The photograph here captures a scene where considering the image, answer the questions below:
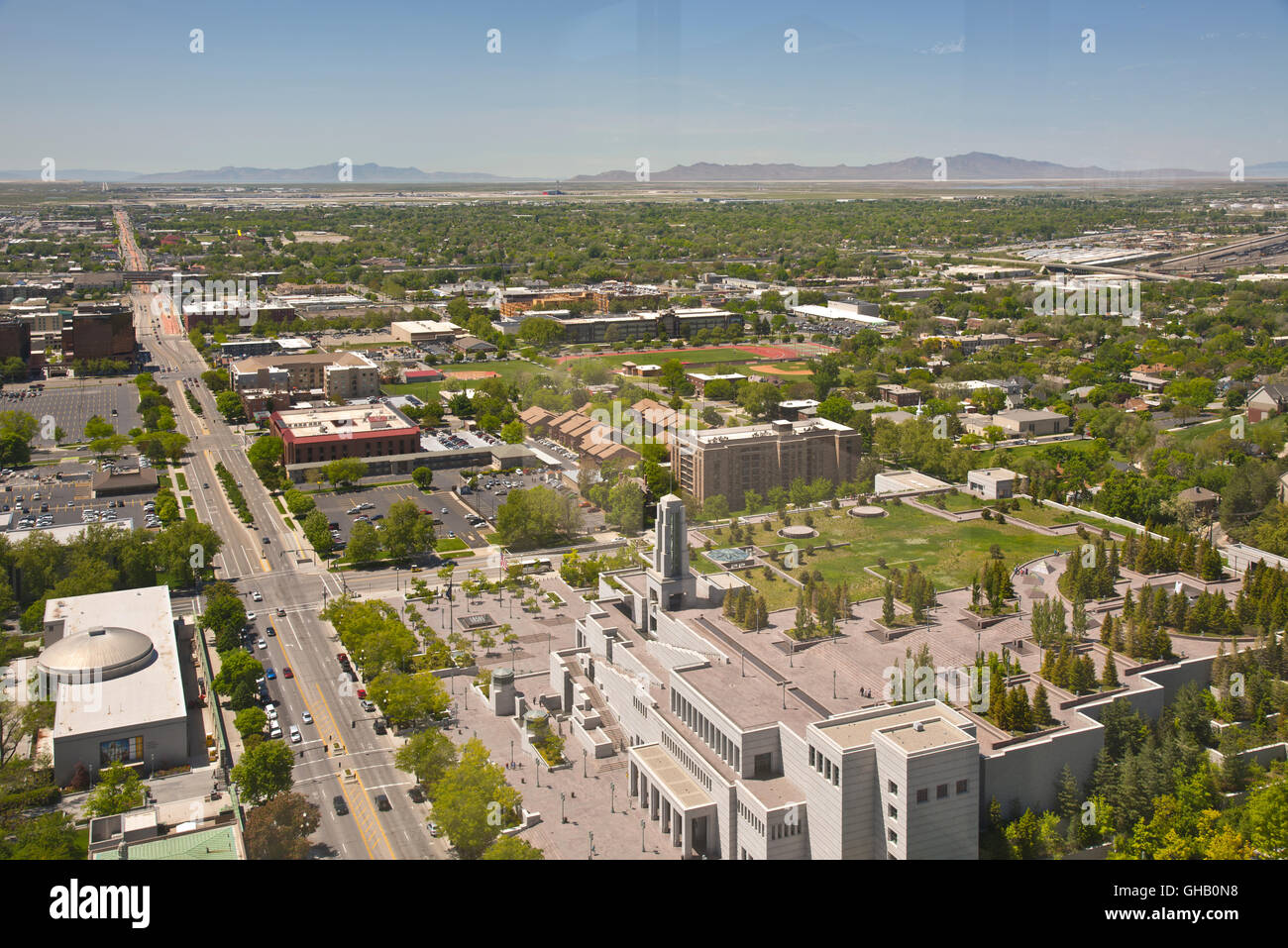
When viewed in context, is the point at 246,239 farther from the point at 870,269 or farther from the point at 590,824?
the point at 590,824

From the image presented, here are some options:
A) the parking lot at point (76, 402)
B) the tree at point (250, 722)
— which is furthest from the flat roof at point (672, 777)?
the parking lot at point (76, 402)

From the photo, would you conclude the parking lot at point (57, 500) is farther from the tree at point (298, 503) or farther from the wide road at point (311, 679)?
the tree at point (298, 503)

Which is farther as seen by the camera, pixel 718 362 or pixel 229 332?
pixel 229 332

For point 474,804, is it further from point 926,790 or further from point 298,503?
point 298,503

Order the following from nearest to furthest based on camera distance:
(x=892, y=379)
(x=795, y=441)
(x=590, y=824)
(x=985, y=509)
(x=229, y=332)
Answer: (x=590, y=824)
(x=985, y=509)
(x=795, y=441)
(x=892, y=379)
(x=229, y=332)
